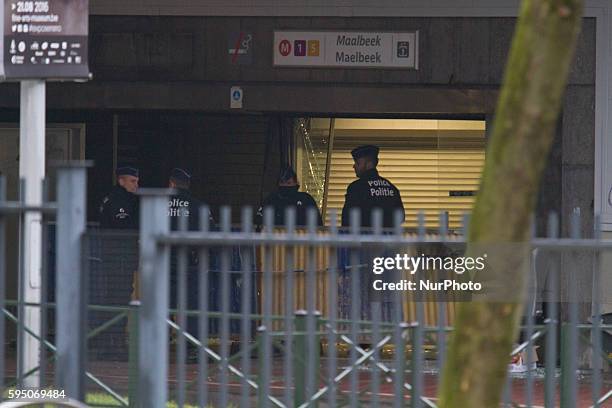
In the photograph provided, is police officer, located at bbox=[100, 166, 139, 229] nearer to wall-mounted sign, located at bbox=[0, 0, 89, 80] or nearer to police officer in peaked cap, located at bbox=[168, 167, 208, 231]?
police officer in peaked cap, located at bbox=[168, 167, 208, 231]

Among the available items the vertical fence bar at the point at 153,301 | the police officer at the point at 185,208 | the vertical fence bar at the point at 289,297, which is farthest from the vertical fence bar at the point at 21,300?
the police officer at the point at 185,208

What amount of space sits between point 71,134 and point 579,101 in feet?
16.9

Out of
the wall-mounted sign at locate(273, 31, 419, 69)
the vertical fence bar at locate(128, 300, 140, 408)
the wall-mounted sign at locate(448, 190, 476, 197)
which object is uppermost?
the wall-mounted sign at locate(273, 31, 419, 69)

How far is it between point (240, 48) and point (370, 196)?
1.87 meters

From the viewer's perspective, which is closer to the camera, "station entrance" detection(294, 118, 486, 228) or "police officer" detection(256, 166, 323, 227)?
"police officer" detection(256, 166, 323, 227)

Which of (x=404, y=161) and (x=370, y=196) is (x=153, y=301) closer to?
(x=370, y=196)

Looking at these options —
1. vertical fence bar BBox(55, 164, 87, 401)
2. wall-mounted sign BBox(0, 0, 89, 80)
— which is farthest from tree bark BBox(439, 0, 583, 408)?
wall-mounted sign BBox(0, 0, 89, 80)

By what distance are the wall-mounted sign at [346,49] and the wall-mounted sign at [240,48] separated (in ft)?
0.81

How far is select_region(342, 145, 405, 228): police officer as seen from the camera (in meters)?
12.4

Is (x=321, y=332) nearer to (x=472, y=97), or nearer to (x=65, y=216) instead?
(x=65, y=216)

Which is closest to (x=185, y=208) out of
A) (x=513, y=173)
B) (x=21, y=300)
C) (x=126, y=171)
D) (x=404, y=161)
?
(x=126, y=171)

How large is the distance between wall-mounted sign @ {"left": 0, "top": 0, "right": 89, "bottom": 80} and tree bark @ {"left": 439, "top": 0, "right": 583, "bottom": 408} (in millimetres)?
3652

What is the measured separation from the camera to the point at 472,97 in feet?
41.2

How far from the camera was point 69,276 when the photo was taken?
5410 millimetres
